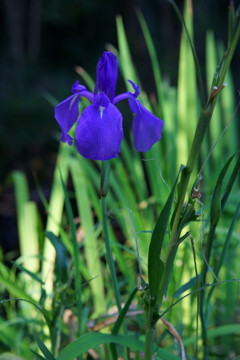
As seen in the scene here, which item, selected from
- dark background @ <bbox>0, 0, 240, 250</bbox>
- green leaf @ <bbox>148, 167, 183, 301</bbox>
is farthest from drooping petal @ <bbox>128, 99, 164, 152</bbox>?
dark background @ <bbox>0, 0, 240, 250</bbox>

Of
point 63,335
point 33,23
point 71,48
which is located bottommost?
point 63,335

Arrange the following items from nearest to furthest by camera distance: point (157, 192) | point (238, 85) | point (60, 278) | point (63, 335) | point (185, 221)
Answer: point (185, 221) → point (60, 278) → point (63, 335) → point (157, 192) → point (238, 85)

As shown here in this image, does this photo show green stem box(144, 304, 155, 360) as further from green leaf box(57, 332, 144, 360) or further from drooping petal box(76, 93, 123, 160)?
drooping petal box(76, 93, 123, 160)

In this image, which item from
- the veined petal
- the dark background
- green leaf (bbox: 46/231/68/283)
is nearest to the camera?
the veined petal

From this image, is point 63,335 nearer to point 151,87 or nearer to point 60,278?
point 60,278

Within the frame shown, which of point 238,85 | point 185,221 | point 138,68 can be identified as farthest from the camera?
point 138,68

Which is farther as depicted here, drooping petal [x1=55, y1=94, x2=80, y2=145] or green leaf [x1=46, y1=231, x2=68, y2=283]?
green leaf [x1=46, y1=231, x2=68, y2=283]

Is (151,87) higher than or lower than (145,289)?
higher

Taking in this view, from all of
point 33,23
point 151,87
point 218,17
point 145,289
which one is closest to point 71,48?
point 33,23
